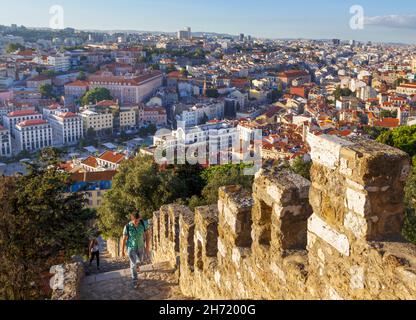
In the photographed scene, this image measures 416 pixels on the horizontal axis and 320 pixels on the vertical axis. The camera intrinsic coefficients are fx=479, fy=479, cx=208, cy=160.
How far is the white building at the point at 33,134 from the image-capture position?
52.2m

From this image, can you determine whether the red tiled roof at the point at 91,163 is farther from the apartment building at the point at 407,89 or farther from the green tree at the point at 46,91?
the apartment building at the point at 407,89

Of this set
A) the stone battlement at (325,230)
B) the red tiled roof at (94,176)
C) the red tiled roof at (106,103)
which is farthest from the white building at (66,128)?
the stone battlement at (325,230)

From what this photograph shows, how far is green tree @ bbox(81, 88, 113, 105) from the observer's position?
215ft

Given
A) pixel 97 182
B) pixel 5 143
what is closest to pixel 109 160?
pixel 97 182

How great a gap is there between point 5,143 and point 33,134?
327cm

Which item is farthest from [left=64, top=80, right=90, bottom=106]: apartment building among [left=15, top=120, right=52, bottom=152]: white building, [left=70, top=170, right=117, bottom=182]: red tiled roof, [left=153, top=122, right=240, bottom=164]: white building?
[left=70, top=170, right=117, bottom=182]: red tiled roof

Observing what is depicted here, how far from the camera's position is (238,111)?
2511 inches

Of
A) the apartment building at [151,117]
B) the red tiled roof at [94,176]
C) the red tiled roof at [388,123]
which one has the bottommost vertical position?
the red tiled roof at [94,176]

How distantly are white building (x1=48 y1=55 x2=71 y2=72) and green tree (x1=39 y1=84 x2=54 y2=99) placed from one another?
11.6m

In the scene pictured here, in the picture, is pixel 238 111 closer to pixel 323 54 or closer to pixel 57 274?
pixel 57 274

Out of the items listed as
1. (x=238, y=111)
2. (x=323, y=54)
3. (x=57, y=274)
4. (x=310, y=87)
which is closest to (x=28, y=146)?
(x=238, y=111)

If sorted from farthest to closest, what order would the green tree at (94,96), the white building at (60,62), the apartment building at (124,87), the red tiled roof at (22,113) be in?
the white building at (60,62) → the apartment building at (124,87) → the green tree at (94,96) → the red tiled roof at (22,113)

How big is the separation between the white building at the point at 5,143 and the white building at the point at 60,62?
1264 inches
